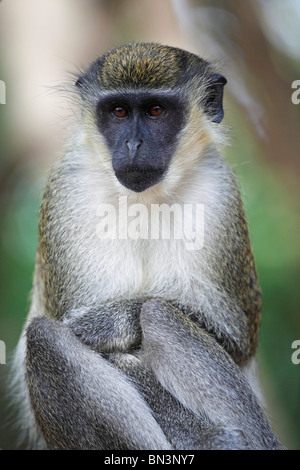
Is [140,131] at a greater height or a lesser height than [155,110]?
lesser

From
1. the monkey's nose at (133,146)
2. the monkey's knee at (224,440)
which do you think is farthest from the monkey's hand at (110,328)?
the monkey's nose at (133,146)

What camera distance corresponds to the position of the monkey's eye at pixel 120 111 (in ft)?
12.3

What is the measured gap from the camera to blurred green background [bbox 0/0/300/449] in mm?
5887

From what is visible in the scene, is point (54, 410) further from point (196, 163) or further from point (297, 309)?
point (297, 309)

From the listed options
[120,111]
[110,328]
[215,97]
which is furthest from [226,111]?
[110,328]

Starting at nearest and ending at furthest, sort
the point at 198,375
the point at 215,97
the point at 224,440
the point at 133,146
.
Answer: the point at 224,440 → the point at 198,375 → the point at 133,146 → the point at 215,97

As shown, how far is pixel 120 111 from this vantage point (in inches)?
149

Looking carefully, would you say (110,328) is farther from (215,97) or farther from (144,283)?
(215,97)

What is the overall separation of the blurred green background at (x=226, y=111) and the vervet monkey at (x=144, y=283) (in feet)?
5.58

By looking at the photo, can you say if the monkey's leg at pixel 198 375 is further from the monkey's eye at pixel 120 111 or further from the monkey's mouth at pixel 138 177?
the monkey's eye at pixel 120 111

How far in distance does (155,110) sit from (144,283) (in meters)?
1.00

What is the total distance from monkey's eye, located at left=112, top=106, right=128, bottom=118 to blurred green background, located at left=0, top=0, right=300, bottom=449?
2.01 metres

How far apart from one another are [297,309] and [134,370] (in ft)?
9.59

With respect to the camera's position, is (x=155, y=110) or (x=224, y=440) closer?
(x=224, y=440)
